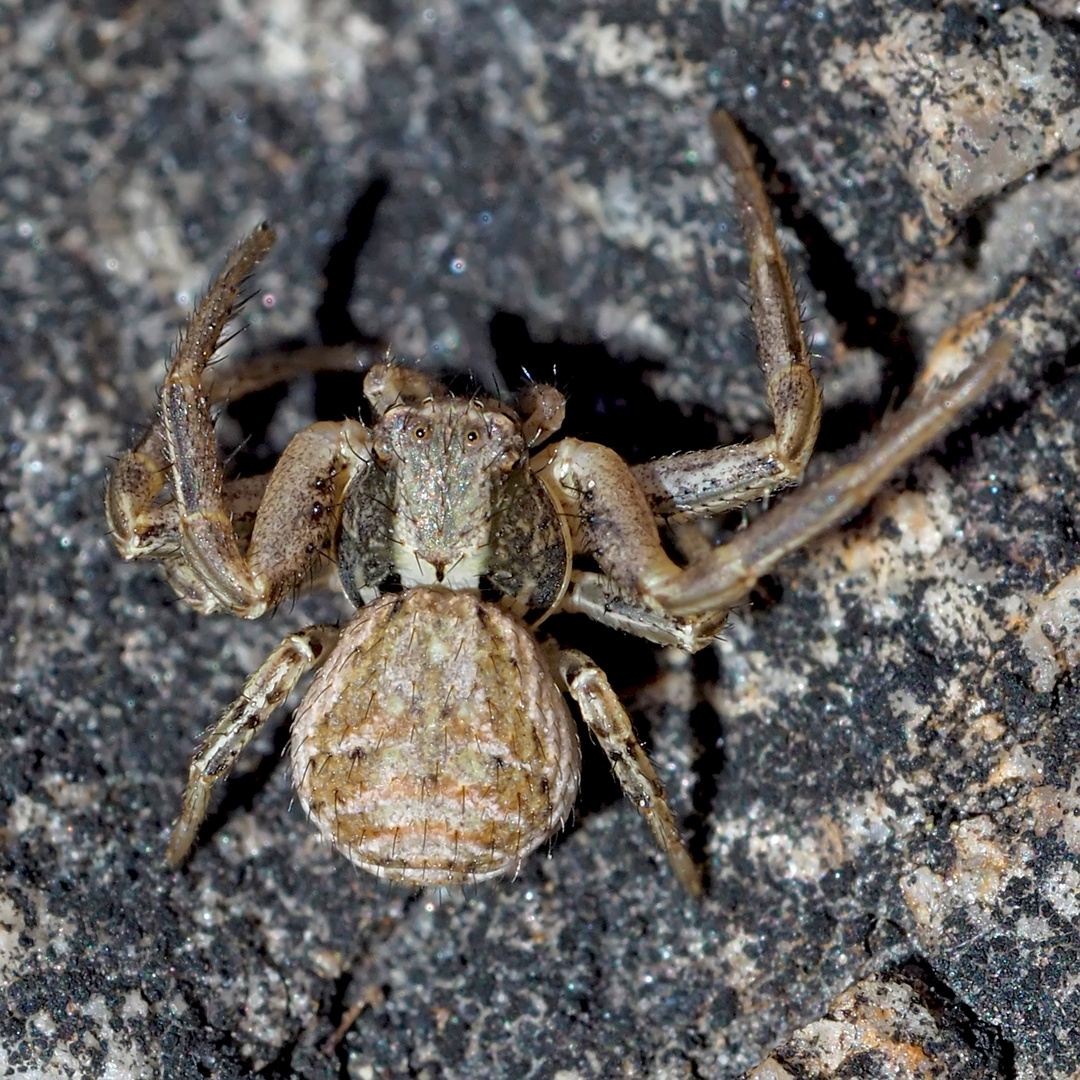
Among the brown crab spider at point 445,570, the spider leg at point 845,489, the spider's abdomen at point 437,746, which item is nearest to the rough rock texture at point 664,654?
the brown crab spider at point 445,570

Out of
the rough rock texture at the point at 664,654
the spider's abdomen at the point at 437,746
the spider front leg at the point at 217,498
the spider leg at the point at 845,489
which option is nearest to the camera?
the spider leg at the point at 845,489

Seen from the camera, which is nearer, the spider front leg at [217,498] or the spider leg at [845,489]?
the spider leg at [845,489]

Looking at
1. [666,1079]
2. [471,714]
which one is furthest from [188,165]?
[666,1079]

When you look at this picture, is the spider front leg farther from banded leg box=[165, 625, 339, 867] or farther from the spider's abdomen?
the spider's abdomen

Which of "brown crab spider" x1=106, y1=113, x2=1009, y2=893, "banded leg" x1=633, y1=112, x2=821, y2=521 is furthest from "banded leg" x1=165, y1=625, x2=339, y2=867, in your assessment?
"banded leg" x1=633, y1=112, x2=821, y2=521

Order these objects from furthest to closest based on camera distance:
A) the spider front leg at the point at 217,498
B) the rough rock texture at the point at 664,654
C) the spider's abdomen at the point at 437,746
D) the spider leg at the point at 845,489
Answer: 1. the rough rock texture at the point at 664,654
2. the spider front leg at the point at 217,498
3. the spider's abdomen at the point at 437,746
4. the spider leg at the point at 845,489

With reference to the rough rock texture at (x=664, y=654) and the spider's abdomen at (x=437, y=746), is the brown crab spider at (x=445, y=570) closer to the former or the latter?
the spider's abdomen at (x=437, y=746)

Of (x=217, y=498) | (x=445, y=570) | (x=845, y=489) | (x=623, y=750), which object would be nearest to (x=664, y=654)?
(x=623, y=750)

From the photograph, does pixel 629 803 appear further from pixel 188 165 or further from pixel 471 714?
pixel 188 165
